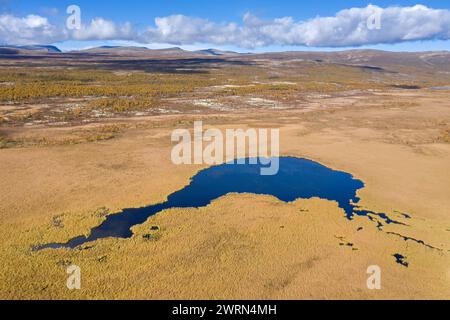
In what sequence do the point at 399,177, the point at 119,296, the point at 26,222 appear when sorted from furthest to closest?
the point at 399,177 → the point at 26,222 → the point at 119,296

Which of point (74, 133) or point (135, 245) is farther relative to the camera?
point (74, 133)

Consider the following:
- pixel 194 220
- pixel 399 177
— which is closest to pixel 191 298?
pixel 194 220

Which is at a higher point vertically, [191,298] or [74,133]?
[74,133]

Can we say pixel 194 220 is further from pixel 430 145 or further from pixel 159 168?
pixel 430 145
